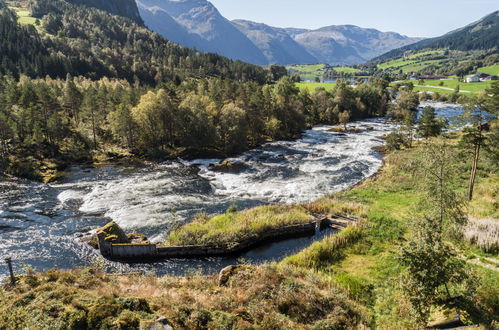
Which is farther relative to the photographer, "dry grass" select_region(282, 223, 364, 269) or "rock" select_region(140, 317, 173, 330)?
"dry grass" select_region(282, 223, 364, 269)

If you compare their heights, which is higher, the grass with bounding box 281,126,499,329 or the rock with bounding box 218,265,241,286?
the rock with bounding box 218,265,241,286

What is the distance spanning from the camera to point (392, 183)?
52219 mm

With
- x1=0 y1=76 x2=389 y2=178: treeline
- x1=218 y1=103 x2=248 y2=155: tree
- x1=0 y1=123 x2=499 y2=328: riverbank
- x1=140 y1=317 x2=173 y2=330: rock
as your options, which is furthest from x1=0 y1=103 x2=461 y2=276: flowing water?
x1=140 y1=317 x2=173 y2=330: rock

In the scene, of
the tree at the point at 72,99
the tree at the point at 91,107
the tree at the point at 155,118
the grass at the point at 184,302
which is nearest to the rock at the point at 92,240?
the grass at the point at 184,302

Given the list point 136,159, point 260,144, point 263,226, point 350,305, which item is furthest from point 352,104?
point 350,305

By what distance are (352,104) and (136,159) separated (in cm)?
10733

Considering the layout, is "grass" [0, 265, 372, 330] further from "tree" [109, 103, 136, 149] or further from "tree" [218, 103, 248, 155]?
"tree" [109, 103, 136, 149]

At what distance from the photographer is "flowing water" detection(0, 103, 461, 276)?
31.6 metres

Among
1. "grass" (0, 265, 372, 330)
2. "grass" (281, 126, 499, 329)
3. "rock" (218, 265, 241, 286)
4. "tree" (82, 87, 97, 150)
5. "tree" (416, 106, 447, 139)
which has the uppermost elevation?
"tree" (82, 87, 97, 150)

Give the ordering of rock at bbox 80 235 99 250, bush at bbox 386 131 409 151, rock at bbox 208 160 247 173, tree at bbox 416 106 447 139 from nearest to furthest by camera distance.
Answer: rock at bbox 80 235 99 250, rock at bbox 208 160 247 173, bush at bbox 386 131 409 151, tree at bbox 416 106 447 139

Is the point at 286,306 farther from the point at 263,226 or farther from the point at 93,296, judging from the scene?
the point at 263,226

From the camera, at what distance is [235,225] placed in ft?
113

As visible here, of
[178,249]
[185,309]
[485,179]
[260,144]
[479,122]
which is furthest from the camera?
[260,144]

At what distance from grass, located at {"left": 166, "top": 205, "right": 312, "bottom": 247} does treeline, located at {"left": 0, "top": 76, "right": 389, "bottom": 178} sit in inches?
1637
